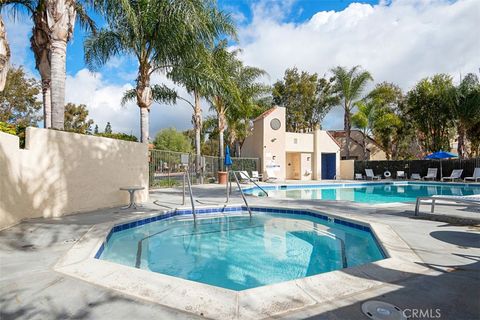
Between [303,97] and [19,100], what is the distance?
27.8 m

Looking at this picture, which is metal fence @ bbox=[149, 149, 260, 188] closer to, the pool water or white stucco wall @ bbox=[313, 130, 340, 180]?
the pool water

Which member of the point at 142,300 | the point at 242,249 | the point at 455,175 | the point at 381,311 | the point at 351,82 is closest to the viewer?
the point at 381,311

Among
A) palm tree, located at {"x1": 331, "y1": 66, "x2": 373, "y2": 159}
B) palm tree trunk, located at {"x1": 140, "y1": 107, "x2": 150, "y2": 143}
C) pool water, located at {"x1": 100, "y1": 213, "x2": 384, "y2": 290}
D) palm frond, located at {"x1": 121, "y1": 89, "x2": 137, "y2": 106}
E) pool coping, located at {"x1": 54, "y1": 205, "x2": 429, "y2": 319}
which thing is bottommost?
pool water, located at {"x1": 100, "y1": 213, "x2": 384, "y2": 290}

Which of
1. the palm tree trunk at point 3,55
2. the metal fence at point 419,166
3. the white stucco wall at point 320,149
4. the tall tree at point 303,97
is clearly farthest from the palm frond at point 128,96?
the metal fence at point 419,166

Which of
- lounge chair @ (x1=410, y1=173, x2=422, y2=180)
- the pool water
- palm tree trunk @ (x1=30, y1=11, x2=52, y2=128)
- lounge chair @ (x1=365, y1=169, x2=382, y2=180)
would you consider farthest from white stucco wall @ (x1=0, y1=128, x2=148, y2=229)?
lounge chair @ (x1=410, y1=173, x2=422, y2=180)

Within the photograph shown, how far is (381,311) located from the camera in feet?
7.77

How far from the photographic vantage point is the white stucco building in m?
21.7

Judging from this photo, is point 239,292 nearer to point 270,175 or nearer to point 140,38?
point 140,38

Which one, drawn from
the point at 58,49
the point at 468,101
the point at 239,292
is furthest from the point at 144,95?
the point at 468,101

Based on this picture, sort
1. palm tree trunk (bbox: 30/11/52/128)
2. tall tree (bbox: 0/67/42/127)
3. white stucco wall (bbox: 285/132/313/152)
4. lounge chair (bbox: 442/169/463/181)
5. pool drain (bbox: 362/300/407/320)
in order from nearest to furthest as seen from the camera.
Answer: pool drain (bbox: 362/300/407/320) < palm tree trunk (bbox: 30/11/52/128) < lounge chair (bbox: 442/169/463/181) < tall tree (bbox: 0/67/42/127) < white stucco wall (bbox: 285/132/313/152)

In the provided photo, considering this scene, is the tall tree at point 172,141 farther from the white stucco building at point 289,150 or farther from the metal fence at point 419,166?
the metal fence at point 419,166

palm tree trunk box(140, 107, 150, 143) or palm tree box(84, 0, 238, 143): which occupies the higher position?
palm tree box(84, 0, 238, 143)

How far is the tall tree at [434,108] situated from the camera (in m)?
23.3

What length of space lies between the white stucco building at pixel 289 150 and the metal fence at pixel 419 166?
2.95 m
